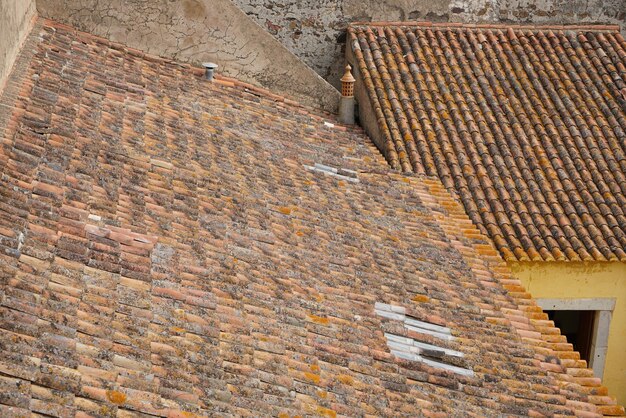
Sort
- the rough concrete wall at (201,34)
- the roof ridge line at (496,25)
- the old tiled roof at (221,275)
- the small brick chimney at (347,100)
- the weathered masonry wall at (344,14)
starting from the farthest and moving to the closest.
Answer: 1. the roof ridge line at (496,25)
2. the weathered masonry wall at (344,14)
3. the small brick chimney at (347,100)
4. the rough concrete wall at (201,34)
5. the old tiled roof at (221,275)

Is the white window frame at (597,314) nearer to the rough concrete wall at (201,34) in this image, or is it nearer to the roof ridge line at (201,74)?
the roof ridge line at (201,74)

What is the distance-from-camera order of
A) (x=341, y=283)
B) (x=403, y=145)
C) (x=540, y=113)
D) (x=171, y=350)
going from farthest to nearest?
(x=540, y=113), (x=403, y=145), (x=341, y=283), (x=171, y=350)

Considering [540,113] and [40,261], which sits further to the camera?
[540,113]

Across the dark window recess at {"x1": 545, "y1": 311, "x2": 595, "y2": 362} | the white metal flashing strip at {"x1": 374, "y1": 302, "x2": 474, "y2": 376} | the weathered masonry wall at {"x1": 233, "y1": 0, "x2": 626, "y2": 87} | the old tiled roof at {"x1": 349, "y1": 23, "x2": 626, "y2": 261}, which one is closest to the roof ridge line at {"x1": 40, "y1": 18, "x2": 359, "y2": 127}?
the old tiled roof at {"x1": 349, "y1": 23, "x2": 626, "y2": 261}

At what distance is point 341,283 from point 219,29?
5219 millimetres

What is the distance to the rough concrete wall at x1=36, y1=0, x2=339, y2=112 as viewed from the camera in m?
11.8

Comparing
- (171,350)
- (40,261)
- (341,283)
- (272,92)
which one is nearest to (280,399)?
(171,350)

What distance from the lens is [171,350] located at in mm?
5941

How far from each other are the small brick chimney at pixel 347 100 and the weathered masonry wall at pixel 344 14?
1.25 meters

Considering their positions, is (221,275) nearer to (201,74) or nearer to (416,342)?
(416,342)

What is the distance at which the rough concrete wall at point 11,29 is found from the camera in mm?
8617

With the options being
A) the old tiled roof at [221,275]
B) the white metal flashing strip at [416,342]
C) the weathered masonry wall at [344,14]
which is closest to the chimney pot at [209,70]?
the old tiled roof at [221,275]

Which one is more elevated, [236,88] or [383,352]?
[236,88]

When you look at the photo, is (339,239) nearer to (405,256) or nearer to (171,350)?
(405,256)
